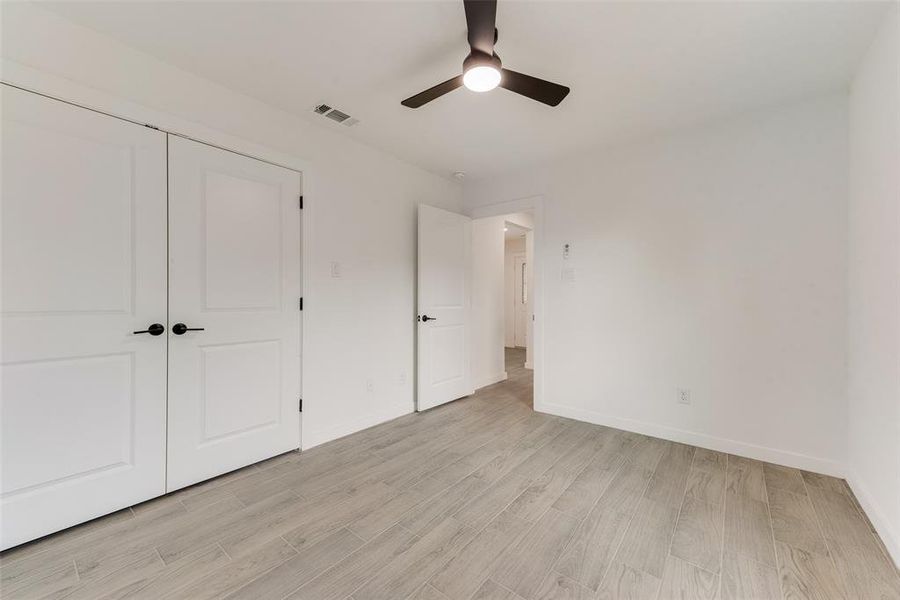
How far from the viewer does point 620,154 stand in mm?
3135

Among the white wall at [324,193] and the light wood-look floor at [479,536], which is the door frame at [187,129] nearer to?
the white wall at [324,193]

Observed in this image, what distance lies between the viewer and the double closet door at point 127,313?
5.45 feet

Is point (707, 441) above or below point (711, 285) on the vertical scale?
below

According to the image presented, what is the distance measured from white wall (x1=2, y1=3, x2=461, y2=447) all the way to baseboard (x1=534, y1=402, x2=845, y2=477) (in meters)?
1.60

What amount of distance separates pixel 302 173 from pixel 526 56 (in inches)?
68.4

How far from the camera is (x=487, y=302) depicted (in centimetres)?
459

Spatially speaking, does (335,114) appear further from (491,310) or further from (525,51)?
(491,310)

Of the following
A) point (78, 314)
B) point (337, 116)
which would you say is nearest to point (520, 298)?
point (337, 116)

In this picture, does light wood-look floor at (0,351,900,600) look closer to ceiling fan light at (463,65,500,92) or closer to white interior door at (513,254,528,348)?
ceiling fan light at (463,65,500,92)

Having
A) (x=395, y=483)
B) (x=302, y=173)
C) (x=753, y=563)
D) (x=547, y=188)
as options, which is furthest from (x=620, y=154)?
(x=395, y=483)

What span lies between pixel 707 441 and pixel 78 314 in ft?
13.3

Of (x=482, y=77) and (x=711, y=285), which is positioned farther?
(x=711, y=285)

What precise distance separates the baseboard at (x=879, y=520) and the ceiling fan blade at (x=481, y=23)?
9.10ft

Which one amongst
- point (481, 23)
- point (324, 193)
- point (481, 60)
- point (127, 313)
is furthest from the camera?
point (324, 193)
